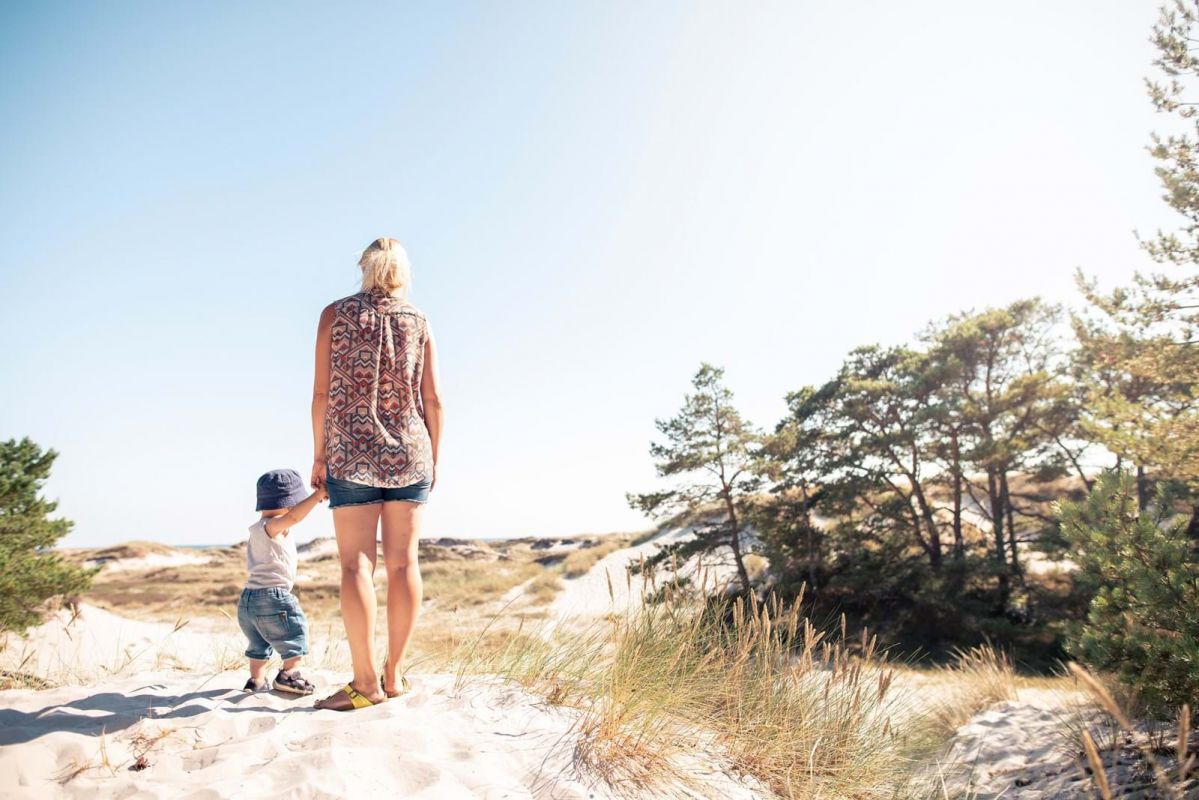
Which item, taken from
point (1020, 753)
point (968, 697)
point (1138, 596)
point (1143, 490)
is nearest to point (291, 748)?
point (1138, 596)

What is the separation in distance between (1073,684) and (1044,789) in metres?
2.80

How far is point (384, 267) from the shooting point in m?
3.38

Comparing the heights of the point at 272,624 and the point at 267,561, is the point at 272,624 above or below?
below

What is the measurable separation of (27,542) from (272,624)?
569 cm

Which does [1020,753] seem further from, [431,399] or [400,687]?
[431,399]

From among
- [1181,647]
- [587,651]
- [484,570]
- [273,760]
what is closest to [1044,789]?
[1181,647]

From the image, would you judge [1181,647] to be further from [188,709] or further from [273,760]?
[188,709]

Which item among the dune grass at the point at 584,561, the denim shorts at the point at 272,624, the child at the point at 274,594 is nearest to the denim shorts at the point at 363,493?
the child at the point at 274,594

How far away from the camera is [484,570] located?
3388 cm

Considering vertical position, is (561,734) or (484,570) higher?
(561,734)

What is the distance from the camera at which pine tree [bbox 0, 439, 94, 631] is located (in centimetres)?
631

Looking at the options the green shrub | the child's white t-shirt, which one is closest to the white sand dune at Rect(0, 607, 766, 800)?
the child's white t-shirt

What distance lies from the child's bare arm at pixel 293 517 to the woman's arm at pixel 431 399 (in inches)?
25.2

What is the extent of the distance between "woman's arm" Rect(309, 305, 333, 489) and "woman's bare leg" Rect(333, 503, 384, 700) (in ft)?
1.10
